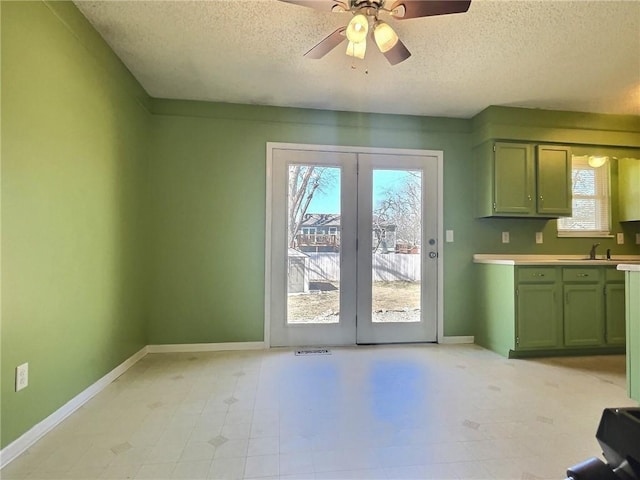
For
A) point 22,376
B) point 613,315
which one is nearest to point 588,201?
point 613,315

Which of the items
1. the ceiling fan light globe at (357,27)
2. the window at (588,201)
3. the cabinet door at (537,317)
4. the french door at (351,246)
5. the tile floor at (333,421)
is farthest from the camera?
the window at (588,201)

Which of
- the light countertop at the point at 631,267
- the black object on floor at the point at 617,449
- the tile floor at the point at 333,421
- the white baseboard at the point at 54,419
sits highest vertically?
the light countertop at the point at 631,267

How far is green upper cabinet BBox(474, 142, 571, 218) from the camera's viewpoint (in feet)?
11.1

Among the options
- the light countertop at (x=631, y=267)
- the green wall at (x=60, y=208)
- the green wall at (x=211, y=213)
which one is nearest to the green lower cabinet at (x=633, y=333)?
the light countertop at (x=631, y=267)

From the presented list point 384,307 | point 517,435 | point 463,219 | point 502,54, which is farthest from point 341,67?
point 517,435

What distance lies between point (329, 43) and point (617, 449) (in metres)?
2.12

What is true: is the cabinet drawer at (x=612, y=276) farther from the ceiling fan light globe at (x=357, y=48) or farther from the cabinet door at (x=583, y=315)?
the ceiling fan light globe at (x=357, y=48)

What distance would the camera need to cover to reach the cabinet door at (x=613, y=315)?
10.4 feet

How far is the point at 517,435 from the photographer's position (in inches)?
68.6

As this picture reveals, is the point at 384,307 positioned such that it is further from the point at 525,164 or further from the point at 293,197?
the point at 525,164

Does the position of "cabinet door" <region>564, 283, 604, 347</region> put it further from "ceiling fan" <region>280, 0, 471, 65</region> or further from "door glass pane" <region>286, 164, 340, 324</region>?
"ceiling fan" <region>280, 0, 471, 65</region>

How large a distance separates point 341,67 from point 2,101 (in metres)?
2.10

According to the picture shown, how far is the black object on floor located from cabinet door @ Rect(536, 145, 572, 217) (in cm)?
331

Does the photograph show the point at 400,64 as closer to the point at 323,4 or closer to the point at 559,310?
the point at 323,4
